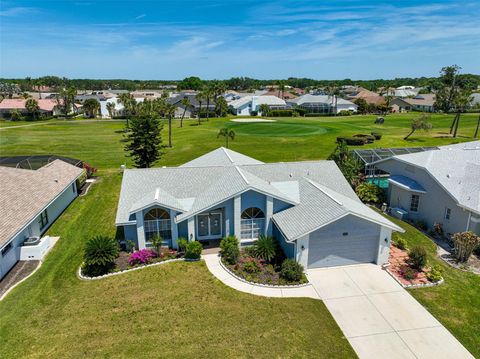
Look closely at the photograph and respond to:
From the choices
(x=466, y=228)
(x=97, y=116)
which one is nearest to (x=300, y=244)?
(x=466, y=228)

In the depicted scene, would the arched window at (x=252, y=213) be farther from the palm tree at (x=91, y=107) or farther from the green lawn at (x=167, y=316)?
the palm tree at (x=91, y=107)

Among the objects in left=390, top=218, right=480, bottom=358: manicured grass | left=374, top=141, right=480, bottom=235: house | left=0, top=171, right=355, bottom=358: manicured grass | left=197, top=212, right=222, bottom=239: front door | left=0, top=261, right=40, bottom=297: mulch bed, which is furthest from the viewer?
left=374, top=141, right=480, bottom=235: house

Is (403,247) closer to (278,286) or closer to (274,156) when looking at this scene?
(278,286)

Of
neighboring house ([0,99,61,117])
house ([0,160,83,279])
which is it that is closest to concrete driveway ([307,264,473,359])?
house ([0,160,83,279])

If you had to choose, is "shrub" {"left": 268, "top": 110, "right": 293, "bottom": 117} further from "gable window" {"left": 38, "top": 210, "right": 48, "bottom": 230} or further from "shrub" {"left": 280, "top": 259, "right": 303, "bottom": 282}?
"shrub" {"left": 280, "top": 259, "right": 303, "bottom": 282}

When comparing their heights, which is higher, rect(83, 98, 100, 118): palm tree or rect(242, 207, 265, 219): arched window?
rect(83, 98, 100, 118): palm tree

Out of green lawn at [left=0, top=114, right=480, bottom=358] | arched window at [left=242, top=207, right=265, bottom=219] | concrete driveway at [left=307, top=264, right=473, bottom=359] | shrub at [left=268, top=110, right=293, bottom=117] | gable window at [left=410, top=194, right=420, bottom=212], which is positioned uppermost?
shrub at [left=268, top=110, right=293, bottom=117]

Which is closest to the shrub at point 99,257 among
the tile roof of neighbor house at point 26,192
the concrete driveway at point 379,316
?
the tile roof of neighbor house at point 26,192

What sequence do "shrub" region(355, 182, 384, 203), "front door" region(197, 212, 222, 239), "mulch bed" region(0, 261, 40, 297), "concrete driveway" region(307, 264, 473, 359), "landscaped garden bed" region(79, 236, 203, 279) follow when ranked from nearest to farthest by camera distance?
"concrete driveway" region(307, 264, 473, 359) → "mulch bed" region(0, 261, 40, 297) → "landscaped garden bed" region(79, 236, 203, 279) → "front door" region(197, 212, 222, 239) → "shrub" region(355, 182, 384, 203)
